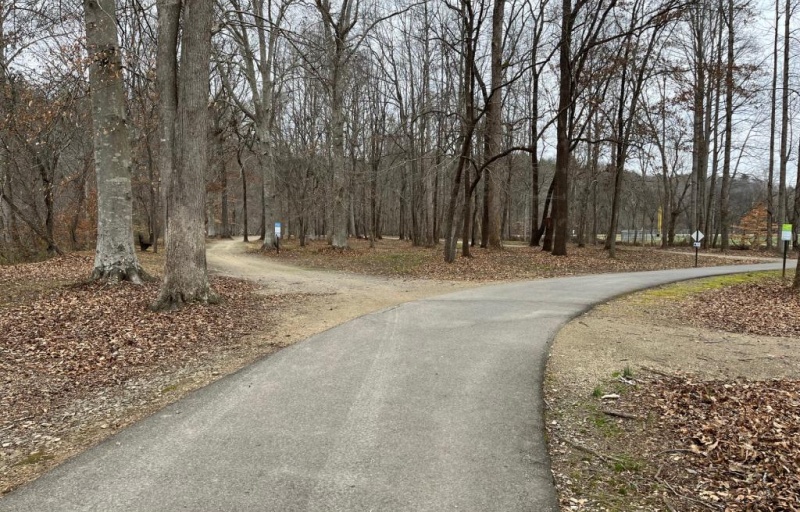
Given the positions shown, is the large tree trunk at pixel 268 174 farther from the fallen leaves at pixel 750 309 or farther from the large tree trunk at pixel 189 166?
the fallen leaves at pixel 750 309

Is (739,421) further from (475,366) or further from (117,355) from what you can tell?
(117,355)

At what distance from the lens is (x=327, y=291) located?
39.7 feet

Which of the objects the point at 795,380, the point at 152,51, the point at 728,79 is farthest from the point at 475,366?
the point at 728,79

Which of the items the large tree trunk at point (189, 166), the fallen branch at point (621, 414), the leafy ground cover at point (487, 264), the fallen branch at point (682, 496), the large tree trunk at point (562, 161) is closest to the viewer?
the fallen branch at point (682, 496)

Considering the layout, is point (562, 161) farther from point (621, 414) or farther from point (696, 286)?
point (621, 414)

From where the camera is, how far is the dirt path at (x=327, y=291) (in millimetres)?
8391

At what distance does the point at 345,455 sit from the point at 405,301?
6857mm

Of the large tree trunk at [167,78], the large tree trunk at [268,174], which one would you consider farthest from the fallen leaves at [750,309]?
the large tree trunk at [268,174]

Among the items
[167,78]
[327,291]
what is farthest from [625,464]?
[327,291]

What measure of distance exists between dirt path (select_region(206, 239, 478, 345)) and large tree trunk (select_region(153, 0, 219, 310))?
190cm

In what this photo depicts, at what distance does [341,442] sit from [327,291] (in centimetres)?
836

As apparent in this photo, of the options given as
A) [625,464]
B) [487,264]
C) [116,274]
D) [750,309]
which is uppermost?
[116,274]

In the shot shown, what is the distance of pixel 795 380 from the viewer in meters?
5.37

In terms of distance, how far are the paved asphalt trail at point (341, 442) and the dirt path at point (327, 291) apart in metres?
1.66
